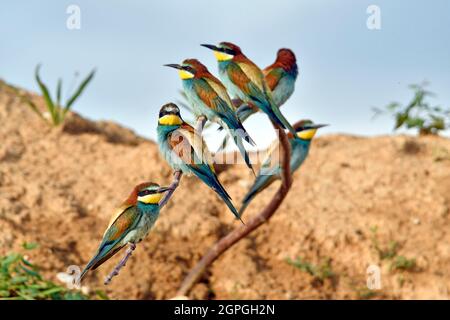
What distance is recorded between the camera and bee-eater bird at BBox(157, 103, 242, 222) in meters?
1.74

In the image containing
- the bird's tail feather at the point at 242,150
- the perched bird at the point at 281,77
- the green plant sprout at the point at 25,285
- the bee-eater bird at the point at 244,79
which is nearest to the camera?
the bird's tail feather at the point at 242,150

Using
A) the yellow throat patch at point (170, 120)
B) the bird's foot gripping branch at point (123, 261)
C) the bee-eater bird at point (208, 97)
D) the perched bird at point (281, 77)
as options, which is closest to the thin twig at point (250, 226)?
the perched bird at point (281, 77)

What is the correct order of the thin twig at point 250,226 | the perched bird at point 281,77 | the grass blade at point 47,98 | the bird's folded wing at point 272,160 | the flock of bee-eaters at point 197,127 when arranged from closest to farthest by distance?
the flock of bee-eaters at point 197,127
the perched bird at point 281,77
the thin twig at point 250,226
the bird's folded wing at point 272,160
the grass blade at point 47,98

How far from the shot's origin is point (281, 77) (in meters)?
2.23

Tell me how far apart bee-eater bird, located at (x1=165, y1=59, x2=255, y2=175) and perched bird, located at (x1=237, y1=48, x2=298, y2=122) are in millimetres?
192

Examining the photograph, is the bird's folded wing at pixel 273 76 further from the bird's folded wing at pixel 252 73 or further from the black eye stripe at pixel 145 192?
the black eye stripe at pixel 145 192

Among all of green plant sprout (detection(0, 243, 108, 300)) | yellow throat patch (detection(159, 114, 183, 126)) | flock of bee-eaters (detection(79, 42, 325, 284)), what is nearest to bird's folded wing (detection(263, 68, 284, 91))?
flock of bee-eaters (detection(79, 42, 325, 284))

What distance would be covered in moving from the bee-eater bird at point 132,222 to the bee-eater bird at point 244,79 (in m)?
0.34

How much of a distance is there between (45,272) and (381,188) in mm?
2988

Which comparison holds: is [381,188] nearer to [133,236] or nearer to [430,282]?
[430,282]

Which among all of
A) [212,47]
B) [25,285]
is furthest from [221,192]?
[25,285]

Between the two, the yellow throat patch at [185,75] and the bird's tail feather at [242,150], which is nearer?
the bird's tail feather at [242,150]

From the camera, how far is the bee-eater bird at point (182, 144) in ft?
5.72
